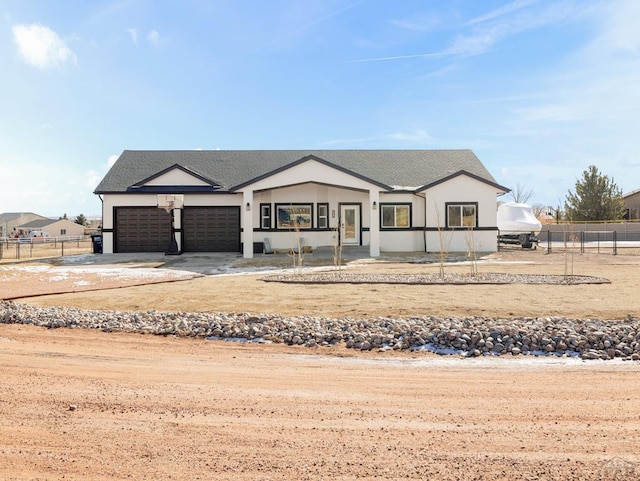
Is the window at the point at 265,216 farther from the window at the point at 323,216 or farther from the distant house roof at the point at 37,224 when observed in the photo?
the distant house roof at the point at 37,224

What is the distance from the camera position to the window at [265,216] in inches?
1014

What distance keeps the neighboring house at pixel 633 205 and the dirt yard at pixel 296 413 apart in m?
51.2

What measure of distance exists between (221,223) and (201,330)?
17180 mm

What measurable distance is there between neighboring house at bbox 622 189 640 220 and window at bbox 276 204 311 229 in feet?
130

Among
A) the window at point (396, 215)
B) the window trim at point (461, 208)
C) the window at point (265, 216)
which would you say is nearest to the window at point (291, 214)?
the window at point (265, 216)

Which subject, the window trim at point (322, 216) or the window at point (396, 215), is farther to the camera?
the window trim at point (322, 216)

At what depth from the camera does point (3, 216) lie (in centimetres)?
10238

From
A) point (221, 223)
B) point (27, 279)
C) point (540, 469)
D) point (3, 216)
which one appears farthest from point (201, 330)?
point (3, 216)

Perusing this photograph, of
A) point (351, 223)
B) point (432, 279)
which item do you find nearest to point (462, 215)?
point (351, 223)

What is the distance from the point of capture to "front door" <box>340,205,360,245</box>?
26172mm

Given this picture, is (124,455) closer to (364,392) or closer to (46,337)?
(364,392)

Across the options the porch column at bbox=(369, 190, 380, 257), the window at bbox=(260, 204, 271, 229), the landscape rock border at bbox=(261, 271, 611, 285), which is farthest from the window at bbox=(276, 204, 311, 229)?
the landscape rock border at bbox=(261, 271, 611, 285)

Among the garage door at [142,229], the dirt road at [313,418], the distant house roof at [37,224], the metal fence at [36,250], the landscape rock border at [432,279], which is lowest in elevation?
the dirt road at [313,418]

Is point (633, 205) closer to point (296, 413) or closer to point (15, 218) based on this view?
point (296, 413)
